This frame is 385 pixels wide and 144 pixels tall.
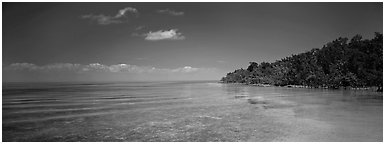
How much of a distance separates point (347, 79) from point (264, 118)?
19.8m

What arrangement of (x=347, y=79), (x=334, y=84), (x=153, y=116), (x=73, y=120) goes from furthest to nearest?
(x=334, y=84) < (x=347, y=79) < (x=153, y=116) < (x=73, y=120)

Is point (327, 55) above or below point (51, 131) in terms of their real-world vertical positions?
above

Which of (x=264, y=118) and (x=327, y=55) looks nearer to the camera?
(x=264, y=118)

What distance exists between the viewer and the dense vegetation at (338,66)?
79.4 feet

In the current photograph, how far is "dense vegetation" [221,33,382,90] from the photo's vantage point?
24203 millimetres

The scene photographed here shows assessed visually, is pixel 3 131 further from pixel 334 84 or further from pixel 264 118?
pixel 334 84

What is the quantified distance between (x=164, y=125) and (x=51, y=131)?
3049mm

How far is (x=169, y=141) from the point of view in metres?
6.95

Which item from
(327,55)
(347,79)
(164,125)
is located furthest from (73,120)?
(327,55)

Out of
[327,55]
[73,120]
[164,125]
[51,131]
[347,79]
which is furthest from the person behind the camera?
[327,55]

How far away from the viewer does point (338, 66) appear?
1109 inches

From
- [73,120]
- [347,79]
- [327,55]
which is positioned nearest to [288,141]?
[73,120]

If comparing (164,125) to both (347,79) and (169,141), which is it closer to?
(169,141)

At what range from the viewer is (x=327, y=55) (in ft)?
101
